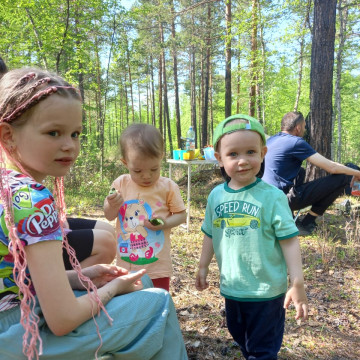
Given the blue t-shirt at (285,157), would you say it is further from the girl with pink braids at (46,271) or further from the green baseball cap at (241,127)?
the girl with pink braids at (46,271)

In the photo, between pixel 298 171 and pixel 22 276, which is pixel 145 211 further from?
pixel 298 171

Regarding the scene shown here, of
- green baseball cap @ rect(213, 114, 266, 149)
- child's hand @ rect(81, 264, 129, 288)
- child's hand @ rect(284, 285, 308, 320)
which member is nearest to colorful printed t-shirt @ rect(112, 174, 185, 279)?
green baseball cap @ rect(213, 114, 266, 149)

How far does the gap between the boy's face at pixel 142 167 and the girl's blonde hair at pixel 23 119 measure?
81cm

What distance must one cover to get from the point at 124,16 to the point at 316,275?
30.2 feet

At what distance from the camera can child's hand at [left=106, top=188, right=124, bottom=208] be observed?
1873 mm

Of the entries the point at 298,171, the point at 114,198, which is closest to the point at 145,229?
the point at 114,198

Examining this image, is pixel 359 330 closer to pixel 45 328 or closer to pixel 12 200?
pixel 45 328

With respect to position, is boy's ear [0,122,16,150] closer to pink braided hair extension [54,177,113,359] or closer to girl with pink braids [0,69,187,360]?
girl with pink braids [0,69,187,360]

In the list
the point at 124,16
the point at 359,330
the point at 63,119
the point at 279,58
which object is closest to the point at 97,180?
the point at 124,16

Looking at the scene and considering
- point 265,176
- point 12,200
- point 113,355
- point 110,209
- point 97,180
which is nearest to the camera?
point 12,200

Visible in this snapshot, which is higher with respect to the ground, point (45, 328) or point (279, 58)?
point (279, 58)

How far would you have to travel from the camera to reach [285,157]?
4.18 meters

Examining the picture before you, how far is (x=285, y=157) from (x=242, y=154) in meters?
2.81

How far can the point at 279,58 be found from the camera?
1449cm
